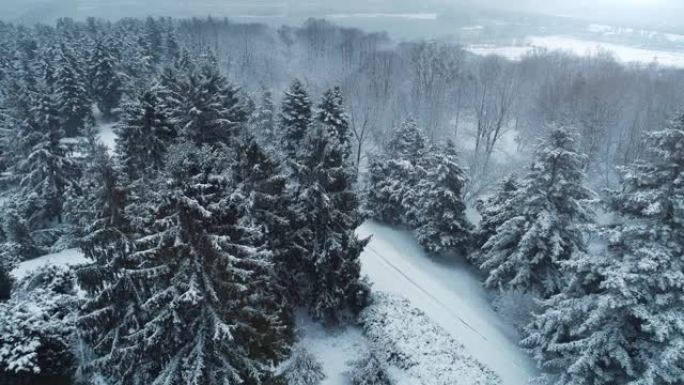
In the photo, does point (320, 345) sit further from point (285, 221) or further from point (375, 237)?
point (375, 237)

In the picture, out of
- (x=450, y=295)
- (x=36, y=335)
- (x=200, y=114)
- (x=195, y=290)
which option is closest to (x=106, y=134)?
(x=200, y=114)

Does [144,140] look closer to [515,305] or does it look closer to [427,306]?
[427,306]

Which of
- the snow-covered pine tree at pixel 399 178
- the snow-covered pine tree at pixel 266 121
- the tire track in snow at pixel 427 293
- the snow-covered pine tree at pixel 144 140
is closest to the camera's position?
the tire track in snow at pixel 427 293

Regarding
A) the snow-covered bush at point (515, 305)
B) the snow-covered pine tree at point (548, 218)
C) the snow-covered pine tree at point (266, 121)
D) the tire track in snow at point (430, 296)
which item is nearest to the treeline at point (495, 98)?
the snow-covered pine tree at point (548, 218)

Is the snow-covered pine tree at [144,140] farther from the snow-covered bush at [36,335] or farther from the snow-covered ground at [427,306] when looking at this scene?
the snow-covered bush at [36,335]

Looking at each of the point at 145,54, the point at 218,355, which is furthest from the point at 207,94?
the point at 145,54

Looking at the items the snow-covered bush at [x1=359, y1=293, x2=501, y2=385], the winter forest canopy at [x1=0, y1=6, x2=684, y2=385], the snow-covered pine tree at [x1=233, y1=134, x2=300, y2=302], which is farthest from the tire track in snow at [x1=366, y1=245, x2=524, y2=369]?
the snow-covered pine tree at [x1=233, y1=134, x2=300, y2=302]
